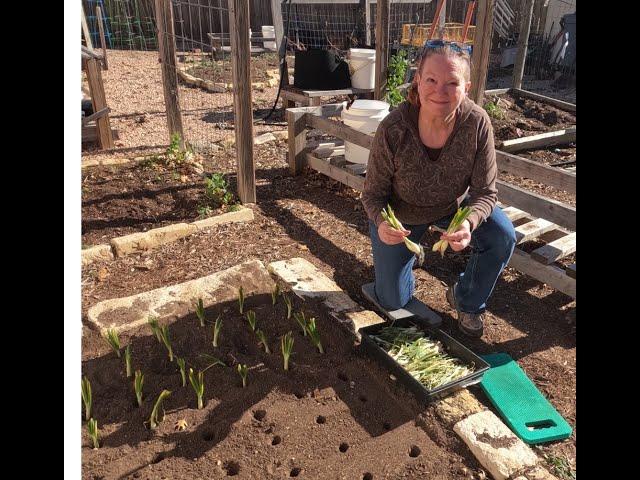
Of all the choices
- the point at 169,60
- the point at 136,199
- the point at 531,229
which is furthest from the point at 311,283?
the point at 169,60

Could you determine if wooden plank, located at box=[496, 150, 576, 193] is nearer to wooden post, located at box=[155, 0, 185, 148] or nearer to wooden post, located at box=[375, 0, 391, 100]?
wooden post, located at box=[375, 0, 391, 100]

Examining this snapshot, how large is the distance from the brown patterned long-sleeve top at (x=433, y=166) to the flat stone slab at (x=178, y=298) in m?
0.96

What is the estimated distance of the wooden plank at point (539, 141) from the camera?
653cm

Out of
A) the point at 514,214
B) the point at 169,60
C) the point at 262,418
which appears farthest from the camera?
the point at 169,60

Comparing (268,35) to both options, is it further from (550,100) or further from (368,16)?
(550,100)

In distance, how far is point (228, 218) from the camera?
14.8 ft

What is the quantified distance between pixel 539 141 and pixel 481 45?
183cm

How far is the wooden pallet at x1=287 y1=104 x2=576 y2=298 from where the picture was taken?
347 centimetres

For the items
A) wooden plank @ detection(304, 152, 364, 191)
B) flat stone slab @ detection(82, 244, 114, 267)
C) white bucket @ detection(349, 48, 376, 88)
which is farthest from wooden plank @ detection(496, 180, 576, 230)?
white bucket @ detection(349, 48, 376, 88)

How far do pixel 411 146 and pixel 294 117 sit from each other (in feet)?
9.23

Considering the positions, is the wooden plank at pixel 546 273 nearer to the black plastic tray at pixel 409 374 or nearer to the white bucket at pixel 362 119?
the black plastic tray at pixel 409 374

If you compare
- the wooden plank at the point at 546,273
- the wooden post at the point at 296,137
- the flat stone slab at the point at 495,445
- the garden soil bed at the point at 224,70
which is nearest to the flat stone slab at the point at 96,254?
the wooden post at the point at 296,137
